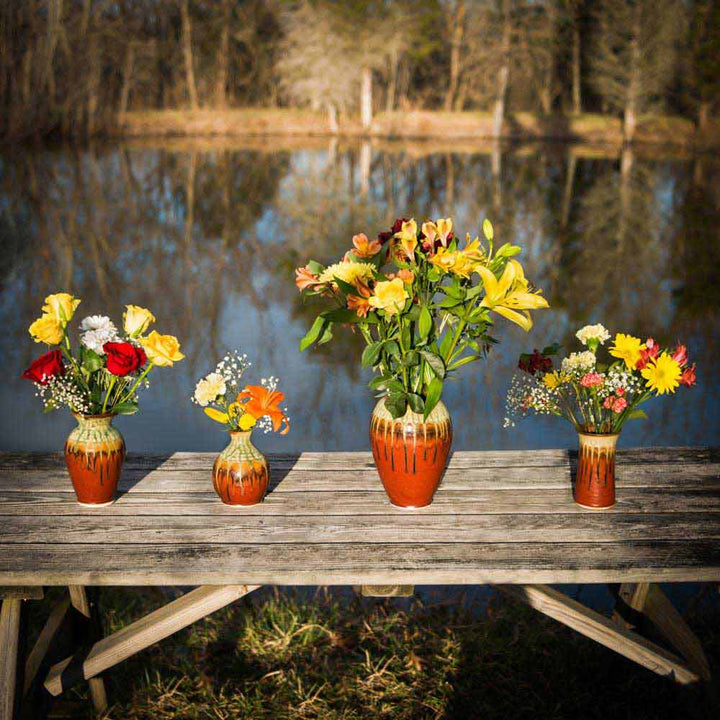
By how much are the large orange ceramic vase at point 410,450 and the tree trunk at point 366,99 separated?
108 ft

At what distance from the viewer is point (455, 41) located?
116 ft

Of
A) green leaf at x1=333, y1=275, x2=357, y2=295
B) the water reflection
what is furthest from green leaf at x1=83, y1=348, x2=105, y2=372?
the water reflection

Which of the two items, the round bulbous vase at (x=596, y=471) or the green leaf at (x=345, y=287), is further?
the round bulbous vase at (x=596, y=471)

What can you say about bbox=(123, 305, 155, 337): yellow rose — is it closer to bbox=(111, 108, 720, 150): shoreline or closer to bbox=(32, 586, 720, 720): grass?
bbox=(32, 586, 720, 720): grass

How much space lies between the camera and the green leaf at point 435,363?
2.25 m

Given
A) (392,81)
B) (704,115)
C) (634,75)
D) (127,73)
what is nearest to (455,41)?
(392,81)

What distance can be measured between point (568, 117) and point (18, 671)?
35665 mm

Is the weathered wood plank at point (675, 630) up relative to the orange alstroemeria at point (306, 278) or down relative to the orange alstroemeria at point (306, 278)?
down

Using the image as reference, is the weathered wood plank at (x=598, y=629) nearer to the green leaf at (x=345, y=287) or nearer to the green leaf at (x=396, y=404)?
the green leaf at (x=396, y=404)

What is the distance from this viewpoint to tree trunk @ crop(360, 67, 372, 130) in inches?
1331

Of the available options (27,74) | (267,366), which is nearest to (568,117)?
(27,74)

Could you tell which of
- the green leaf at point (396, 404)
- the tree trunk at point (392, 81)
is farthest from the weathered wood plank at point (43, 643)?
the tree trunk at point (392, 81)

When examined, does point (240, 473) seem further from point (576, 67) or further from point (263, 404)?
point (576, 67)

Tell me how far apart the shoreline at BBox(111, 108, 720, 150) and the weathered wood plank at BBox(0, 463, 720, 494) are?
102 feet
